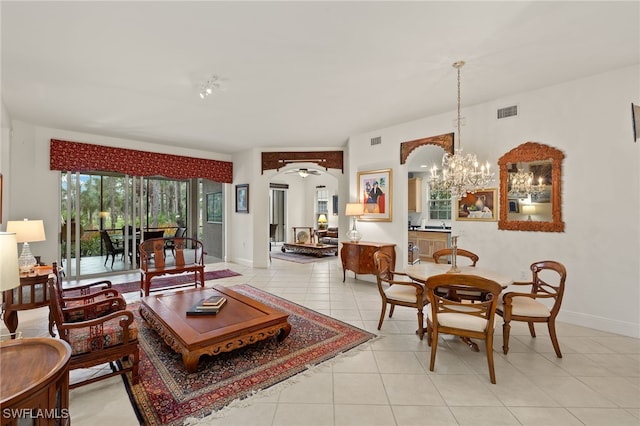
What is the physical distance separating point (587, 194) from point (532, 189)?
541 millimetres

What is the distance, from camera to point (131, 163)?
6.10 m

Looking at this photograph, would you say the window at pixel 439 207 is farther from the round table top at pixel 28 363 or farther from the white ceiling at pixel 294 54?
the round table top at pixel 28 363

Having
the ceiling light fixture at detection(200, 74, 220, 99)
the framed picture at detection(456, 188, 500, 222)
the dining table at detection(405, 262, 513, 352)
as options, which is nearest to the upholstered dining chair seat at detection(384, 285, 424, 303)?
the dining table at detection(405, 262, 513, 352)

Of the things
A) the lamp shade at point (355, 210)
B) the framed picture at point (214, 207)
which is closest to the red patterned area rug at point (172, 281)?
the framed picture at point (214, 207)

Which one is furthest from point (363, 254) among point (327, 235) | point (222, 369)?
point (327, 235)

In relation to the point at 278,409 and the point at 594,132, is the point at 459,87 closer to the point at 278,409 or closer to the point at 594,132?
the point at 594,132

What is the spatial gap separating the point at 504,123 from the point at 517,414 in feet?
11.6

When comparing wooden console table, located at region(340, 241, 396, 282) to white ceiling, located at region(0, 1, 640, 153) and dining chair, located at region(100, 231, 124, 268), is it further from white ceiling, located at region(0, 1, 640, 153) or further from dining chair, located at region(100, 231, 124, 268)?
dining chair, located at region(100, 231, 124, 268)

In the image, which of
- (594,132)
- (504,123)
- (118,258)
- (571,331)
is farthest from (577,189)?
(118,258)

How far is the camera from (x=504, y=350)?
276 cm

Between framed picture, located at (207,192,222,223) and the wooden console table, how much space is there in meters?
4.08

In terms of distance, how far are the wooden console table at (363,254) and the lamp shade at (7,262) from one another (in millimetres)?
4353

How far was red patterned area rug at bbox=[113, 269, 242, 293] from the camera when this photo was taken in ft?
16.7

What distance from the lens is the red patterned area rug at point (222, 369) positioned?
2.02 meters
